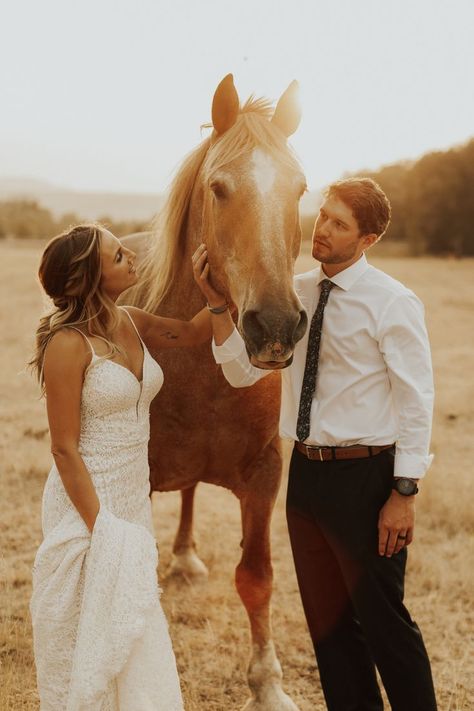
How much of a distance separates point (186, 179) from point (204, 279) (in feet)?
2.31

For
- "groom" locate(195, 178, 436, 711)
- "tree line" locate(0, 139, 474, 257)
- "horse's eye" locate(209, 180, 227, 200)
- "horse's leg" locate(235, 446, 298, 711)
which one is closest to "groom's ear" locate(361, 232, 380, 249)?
"groom" locate(195, 178, 436, 711)

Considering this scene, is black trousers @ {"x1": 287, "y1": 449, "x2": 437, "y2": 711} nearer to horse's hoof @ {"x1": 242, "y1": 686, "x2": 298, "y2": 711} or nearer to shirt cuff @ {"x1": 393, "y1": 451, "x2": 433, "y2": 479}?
shirt cuff @ {"x1": 393, "y1": 451, "x2": 433, "y2": 479}

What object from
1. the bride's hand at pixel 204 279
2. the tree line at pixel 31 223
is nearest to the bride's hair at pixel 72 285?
the bride's hand at pixel 204 279

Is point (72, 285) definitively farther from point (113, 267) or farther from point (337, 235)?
point (337, 235)

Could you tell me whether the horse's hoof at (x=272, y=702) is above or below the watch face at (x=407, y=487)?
below

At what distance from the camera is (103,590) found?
2.39 metres

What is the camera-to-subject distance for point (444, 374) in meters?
11.4

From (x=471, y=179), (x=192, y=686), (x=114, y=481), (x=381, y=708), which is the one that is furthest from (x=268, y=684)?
(x=471, y=179)

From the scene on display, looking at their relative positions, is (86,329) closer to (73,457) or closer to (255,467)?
(73,457)

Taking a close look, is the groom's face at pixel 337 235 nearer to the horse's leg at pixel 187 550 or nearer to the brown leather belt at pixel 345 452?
the brown leather belt at pixel 345 452

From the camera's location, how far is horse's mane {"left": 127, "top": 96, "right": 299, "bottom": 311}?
105 inches

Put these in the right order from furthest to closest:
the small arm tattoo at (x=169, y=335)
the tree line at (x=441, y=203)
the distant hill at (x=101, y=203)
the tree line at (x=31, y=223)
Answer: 1. the distant hill at (x=101, y=203)
2. the tree line at (x=31, y=223)
3. the tree line at (x=441, y=203)
4. the small arm tattoo at (x=169, y=335)

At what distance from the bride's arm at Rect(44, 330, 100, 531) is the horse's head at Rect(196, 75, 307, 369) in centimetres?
58

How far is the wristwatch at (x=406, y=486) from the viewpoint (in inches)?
95.6
